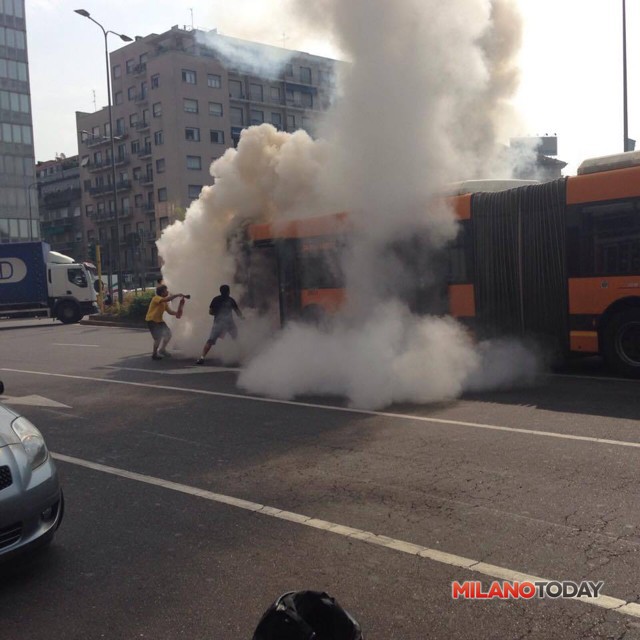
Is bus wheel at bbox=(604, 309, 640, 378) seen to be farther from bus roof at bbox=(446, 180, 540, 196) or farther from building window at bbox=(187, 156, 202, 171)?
building window at bbox=(187, 156, 202, 171)

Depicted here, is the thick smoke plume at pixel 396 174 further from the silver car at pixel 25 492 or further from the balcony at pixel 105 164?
the balcony at pixel 105 164

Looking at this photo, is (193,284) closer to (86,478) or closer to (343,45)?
(343,45)

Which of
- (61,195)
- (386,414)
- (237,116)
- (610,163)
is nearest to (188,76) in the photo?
(237,116)

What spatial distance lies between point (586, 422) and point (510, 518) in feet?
9.30

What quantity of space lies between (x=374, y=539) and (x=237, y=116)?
6546 centimetres

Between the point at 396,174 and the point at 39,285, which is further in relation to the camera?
the point at 39,285

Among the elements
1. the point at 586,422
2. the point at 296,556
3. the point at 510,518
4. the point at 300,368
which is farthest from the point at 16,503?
the point at 300,368

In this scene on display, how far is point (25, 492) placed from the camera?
3.62 m

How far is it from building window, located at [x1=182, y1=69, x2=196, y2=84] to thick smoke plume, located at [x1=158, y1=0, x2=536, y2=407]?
54207 millimetres

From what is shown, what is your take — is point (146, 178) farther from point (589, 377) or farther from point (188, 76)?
point (589, 377)

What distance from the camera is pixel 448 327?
961 centimetres

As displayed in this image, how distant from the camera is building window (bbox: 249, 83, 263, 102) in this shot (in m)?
66.2

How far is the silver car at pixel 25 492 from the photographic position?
11.6ft

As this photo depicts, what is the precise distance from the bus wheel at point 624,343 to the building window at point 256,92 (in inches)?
2442
